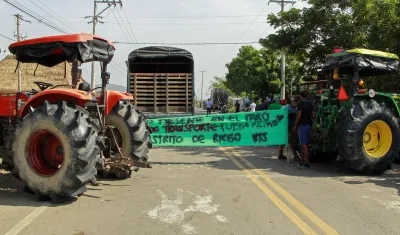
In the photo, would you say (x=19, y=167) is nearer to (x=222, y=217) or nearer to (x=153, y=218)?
(x=153, y=218)

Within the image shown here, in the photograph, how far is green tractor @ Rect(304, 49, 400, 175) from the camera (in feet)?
29.7

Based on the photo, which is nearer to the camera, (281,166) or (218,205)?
(218,205)

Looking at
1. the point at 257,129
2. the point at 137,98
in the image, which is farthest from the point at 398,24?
the point at 137,98

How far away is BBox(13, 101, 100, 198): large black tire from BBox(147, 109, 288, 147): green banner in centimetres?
436

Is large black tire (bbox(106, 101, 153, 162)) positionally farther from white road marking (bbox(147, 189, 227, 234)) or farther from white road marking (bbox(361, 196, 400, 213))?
white road marking (bbox(361, 196, 400, 213))

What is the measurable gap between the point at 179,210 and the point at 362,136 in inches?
192

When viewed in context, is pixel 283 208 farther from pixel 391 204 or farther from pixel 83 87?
pixel 83 87

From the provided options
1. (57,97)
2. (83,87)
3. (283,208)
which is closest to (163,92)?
(83,87)

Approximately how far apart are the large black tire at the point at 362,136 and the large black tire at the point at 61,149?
516 cm

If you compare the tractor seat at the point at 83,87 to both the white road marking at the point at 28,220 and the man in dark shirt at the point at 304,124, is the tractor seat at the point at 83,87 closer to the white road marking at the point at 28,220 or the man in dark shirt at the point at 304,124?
the white road marking at the point at 28,220

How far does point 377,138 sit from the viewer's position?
967cm

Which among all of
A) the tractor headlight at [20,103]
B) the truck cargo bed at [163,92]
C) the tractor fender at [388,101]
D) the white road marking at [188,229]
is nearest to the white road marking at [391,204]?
the white road marking at [188,229]

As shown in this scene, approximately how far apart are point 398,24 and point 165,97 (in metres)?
8.33

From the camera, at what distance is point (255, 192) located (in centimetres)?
725
